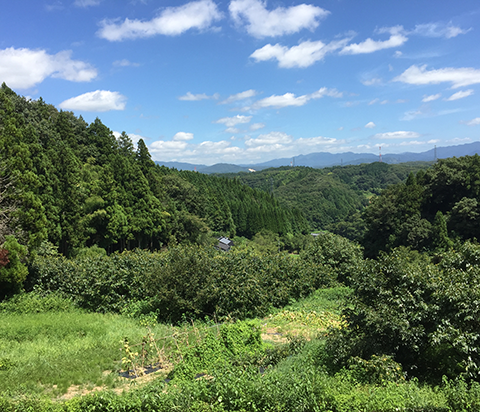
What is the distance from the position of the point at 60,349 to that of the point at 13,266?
546cm

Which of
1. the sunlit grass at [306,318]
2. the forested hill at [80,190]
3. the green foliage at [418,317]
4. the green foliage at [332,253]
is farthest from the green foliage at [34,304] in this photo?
the green foliage at [332,253]

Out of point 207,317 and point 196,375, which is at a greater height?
point 196,375

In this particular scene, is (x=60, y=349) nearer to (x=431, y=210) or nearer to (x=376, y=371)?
(x=376, y=371)

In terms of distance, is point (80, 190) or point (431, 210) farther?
point (431, 210)

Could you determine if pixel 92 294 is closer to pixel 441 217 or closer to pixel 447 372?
pixel 447 372

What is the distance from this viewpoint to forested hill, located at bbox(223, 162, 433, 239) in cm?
9694

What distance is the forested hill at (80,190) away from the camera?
12797mm

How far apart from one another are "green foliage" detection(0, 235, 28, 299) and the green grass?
3.81 ft

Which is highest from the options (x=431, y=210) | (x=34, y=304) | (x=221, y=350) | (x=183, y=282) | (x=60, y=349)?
(x=183, y=282)

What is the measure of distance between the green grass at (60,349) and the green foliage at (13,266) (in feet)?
3.81

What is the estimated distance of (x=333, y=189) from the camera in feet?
373

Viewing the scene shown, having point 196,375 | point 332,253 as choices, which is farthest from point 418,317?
point 332,253

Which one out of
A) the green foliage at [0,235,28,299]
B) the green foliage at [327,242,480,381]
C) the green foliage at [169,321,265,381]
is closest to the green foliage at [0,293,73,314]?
the green foliage at [0,235,28,299]

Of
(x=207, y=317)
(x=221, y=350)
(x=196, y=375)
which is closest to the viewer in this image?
(x=196, y=375)
